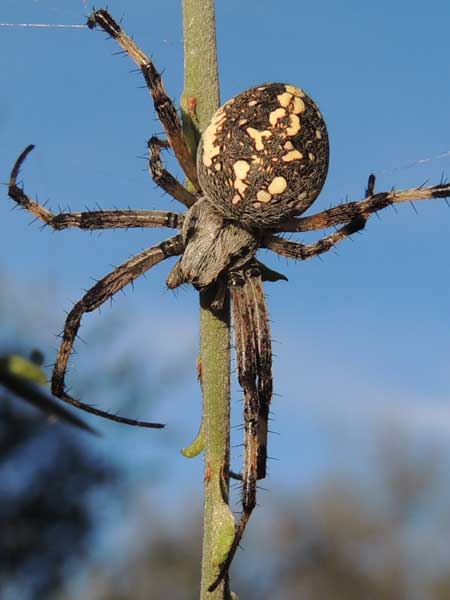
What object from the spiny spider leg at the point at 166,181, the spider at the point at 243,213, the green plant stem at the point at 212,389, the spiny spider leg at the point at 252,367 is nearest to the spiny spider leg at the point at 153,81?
the spider at the point at 243,213

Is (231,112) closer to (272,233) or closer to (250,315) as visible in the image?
(272,233)

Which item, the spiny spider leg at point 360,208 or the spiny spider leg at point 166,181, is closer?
the spiny spider leg at point 166,181

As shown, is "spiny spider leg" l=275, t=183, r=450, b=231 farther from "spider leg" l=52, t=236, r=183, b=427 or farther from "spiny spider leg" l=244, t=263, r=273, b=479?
"spider leg" l=52, t=236, r=183, b=427

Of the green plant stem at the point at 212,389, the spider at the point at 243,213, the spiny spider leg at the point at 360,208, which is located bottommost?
the green plant stem at the point at 212,389

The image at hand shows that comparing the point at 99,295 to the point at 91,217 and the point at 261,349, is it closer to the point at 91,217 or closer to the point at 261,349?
the point at 91,217

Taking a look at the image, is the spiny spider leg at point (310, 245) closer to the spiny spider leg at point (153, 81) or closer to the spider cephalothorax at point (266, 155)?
the spider cephalothorax at point (266, 155)

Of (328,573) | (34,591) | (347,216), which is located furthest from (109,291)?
(328,573)
